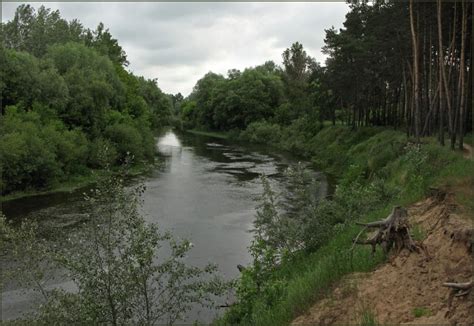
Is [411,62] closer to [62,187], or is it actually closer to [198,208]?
[198,208]

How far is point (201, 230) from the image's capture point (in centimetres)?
A: 2520

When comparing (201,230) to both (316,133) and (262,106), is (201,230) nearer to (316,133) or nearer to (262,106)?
(316,133)

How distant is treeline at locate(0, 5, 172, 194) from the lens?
3384 cm

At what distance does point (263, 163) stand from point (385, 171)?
81.7 ft

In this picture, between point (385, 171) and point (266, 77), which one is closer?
point (385, 171)

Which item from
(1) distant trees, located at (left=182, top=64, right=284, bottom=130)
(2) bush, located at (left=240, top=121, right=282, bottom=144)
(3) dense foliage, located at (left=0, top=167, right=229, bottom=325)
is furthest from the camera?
(1) distant trees, located at (left=182, top=64, right=284, bottom=130)

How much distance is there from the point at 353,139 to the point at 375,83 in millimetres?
6686

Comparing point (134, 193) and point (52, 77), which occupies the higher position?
point (52, 77)

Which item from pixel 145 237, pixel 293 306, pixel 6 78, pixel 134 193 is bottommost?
pixel 293 306

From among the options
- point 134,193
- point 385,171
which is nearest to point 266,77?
point 385,171

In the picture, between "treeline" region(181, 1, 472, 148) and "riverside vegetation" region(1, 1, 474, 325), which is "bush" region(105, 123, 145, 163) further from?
"treeline" region(181, 1, 472, 148)

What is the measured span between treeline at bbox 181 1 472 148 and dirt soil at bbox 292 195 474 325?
16.0m

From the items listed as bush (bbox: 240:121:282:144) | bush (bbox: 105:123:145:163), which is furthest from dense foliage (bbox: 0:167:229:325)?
bush (bbox: 240:121:282:144)

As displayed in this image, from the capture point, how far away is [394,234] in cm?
930
